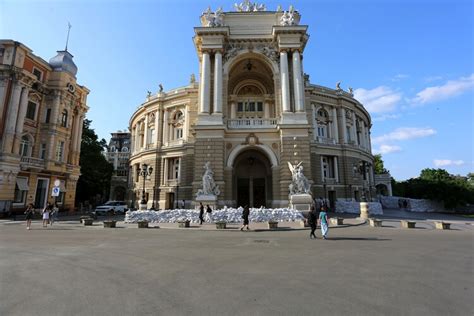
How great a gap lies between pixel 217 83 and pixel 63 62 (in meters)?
20.4

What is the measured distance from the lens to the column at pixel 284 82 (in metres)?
25.2

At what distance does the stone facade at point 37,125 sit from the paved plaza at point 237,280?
20537 millimetres

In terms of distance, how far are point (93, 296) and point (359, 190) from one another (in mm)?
37461

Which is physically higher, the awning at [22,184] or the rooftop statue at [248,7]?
the rooftop statue at [248,7]

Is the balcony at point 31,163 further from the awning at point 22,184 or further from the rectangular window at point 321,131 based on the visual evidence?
the rectangular window at point 321,131

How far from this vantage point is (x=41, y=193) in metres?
28.1

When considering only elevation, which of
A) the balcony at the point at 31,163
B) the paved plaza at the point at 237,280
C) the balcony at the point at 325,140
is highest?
the balcony at the point at 325,140

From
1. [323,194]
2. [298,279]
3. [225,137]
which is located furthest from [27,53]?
[323,194]

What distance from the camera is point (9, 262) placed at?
7.48 meters

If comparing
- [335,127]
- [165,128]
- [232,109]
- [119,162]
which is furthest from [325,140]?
[119,162]

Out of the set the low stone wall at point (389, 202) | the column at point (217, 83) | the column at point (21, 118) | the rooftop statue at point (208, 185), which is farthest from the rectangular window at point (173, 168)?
the low stone wall at point (389, 202)

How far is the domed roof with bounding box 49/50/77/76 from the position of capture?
102 ft

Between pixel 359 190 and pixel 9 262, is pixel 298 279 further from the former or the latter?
pixel 359 190

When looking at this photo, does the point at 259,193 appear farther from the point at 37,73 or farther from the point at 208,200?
the point at 37,73
